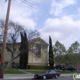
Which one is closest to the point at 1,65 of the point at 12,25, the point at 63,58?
the point at 12,25

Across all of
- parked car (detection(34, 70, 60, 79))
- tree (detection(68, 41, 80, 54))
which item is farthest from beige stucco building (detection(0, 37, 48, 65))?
parked car (detection(34, 70, 60, 79))

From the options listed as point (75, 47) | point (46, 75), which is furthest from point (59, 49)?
point (46, 75)

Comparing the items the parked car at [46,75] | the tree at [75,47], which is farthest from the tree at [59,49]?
the parked car at [46,75]

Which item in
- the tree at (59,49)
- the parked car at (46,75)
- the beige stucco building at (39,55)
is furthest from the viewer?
the beige stucco building at (39,55)

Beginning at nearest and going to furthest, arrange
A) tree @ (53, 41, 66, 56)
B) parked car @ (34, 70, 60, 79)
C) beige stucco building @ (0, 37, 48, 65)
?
parked car @ (34, 70, 60, 79)
tree @ (53, 41, 66, 56)
beige stucco building @ (0, 37, 48, 65)

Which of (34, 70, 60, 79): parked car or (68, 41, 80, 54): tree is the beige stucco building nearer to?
(68, 41, 80, 54): tree

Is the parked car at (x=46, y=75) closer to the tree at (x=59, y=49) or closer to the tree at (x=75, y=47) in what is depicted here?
the tree at (x=59, y=49)

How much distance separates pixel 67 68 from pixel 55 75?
3021 cm

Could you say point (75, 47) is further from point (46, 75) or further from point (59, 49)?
point (46, 75)

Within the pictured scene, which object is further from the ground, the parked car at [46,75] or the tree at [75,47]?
the tree at [75,47]

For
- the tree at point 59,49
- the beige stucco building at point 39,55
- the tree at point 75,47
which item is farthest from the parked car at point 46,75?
the beige stucco building at point 39,55

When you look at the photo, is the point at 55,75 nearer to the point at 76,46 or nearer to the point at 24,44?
the point at 24,44

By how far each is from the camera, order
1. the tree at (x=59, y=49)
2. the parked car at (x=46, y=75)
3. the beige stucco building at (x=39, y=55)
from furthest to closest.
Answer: the beige stucco building at (x=39, y=55), the tree at (x=59, y=49), the parked car at (x=46, y=75)

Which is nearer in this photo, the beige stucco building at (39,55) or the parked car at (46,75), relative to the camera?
the parked car at (46,75)
